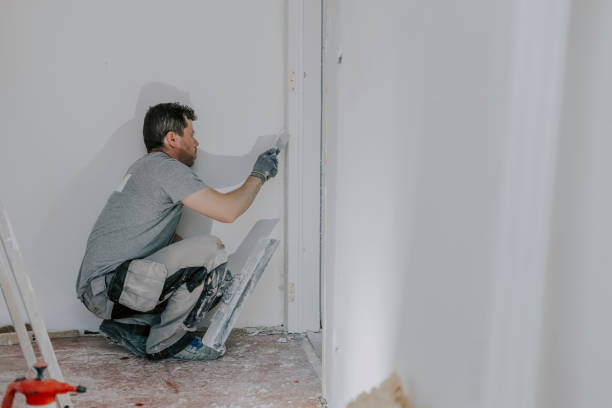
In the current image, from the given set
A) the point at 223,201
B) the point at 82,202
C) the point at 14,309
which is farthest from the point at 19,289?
the point at 82,202

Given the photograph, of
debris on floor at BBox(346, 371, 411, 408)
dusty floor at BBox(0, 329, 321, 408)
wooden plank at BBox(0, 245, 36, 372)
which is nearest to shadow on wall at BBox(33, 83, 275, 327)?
dusty floor at BBox(0, 329, 321, 408)

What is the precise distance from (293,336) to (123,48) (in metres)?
1.62

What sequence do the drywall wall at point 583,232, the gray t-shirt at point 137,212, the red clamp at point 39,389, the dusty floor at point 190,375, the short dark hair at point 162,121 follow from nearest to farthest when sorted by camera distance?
1. the drywall wall at point 583,232
2. the red clamp at point 39,389
3. the dusty floor at point 190,375
4. the gray t-shirt at point 137,212
5. the short dark hair at point 162,121

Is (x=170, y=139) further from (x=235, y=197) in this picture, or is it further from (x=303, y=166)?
(x=303, y=166)

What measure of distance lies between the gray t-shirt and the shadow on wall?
226 mm

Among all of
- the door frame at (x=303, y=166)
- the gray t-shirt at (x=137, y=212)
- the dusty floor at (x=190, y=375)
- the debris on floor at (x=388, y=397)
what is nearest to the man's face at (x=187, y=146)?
the gray t-shirt at (x=137, y=212)

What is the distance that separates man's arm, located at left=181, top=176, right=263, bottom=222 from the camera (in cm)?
203

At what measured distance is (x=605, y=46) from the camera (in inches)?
21.4

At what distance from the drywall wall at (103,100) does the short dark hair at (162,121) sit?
158 mm

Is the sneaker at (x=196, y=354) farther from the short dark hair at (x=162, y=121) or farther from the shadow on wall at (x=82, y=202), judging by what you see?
the short dark hair at (x=162, y=121)

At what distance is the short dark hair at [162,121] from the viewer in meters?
2.16

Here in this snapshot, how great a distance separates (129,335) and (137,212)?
0.55 m

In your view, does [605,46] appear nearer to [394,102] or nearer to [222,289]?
[394,102]

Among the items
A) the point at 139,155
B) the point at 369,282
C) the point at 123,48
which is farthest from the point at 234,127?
the point at 369,282
